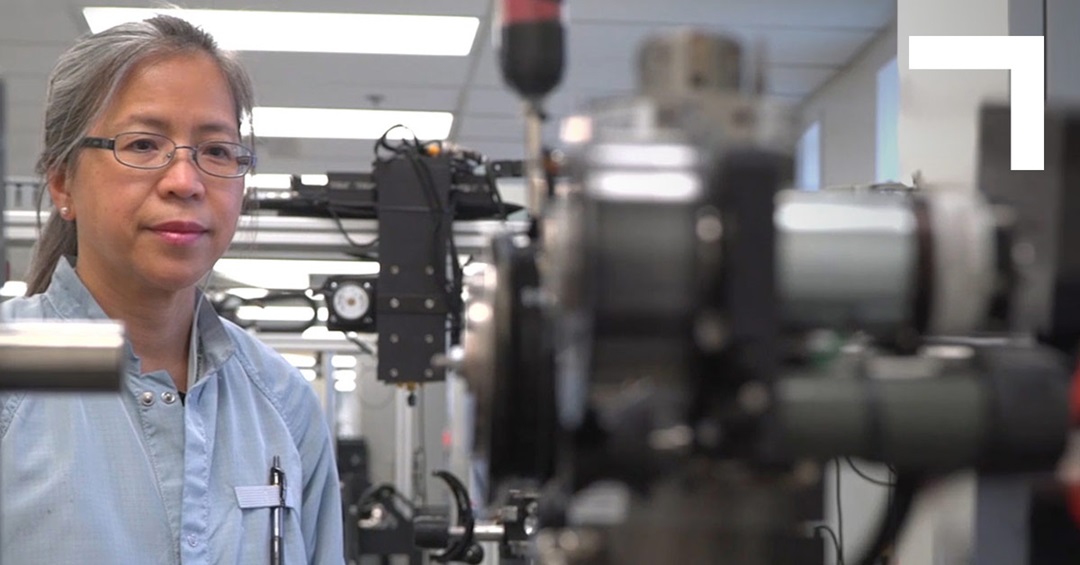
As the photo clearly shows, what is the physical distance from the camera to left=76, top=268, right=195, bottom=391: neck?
1259 millimetres

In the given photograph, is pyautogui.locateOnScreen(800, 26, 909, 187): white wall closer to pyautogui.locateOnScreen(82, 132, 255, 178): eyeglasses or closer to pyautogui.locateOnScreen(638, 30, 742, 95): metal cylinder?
pyautogui.locateOnScreen(82, 132, 255, 178): eyeglasses

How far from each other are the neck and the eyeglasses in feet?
0.41

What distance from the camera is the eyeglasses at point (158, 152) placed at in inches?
47.4

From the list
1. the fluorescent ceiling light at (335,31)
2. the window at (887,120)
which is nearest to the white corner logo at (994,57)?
the window at (887,120)

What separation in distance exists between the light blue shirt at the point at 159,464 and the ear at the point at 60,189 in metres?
0.06

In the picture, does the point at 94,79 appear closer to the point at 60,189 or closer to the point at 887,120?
the point at 60,189

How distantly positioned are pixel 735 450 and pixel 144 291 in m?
0.87

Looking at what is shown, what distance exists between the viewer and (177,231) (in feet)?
3.87

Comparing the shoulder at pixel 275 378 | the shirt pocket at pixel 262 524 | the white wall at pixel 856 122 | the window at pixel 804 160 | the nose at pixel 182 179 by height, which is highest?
the white wall at pixel 856 122

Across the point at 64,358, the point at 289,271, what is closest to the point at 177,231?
the point at 64,358

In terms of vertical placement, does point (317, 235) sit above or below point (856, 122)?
below

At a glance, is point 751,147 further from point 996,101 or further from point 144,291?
point 144,291

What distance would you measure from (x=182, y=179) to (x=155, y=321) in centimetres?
17

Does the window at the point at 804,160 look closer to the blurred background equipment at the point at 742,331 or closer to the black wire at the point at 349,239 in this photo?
the blurred background equipment at the point at 742,331
